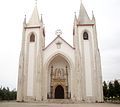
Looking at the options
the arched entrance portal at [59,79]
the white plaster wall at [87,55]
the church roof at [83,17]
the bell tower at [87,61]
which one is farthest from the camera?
the church roof at [83,17]

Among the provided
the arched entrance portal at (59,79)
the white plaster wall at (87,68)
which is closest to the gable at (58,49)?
the arched entrance portal at (59,79)

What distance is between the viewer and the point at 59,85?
Answer: 30.2 metres

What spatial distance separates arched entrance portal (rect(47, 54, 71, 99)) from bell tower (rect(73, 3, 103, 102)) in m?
3.23

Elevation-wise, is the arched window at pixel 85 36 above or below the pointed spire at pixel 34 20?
below

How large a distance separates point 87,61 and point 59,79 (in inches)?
225

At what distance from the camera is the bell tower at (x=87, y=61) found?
1041 inches

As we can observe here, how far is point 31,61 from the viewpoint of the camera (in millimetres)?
28750

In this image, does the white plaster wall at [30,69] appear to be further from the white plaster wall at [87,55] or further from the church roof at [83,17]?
the church roof at [83,17]

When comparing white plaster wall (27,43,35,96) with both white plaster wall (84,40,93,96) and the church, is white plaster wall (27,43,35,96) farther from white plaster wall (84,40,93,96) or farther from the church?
white plaster wall (84,40,93,96)

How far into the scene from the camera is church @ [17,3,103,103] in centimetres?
2666

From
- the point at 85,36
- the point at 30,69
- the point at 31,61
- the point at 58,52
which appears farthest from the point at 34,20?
the point at 85,36

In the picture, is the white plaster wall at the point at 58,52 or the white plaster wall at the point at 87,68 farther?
the white plaster wall at the point at 58,52

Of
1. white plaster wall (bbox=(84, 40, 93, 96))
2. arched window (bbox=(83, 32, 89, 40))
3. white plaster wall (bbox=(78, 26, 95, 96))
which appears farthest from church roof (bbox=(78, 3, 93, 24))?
white plaster wall (bbox=(84, 40, 93, 96))

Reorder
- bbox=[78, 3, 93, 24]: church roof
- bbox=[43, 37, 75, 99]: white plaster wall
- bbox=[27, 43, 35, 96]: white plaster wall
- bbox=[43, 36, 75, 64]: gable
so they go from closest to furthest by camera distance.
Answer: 1. bbox=[27, 43, 35, 96]: white plaster wall
2. bbox=[43, 37, 75, 99]: white plaster wall
3. bbox=[43, 36, 75, 64]: gable
4. bbox=[78, 3, 93, 24]: church roof
